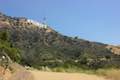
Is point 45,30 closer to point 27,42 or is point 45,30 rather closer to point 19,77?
point 27,42

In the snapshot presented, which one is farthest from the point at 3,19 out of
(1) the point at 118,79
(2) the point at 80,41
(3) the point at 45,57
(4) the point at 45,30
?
(1) the point at 118,79

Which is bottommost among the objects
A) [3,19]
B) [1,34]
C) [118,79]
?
[118,79]

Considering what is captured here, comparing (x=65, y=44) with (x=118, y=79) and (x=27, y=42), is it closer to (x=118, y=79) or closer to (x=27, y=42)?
(x=27, y=42)

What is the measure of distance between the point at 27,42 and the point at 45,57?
1349 cm

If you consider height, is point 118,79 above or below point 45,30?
below

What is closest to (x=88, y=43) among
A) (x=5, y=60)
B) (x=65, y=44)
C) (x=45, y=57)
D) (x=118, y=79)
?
(x=65, y=44)

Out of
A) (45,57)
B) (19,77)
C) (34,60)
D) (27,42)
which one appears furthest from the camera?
(27,42)

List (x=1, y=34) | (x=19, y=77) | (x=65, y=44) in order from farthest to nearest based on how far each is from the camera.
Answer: (x=65, y=44)
(x=1, y=34)
(x=19, y=77)

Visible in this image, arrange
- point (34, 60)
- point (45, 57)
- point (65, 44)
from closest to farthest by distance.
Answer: point (34, 60) < point (45, 57) < point (65, 44)

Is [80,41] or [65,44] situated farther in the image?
[80,41]

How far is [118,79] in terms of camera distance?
25.3m

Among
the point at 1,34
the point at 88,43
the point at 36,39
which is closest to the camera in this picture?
the point at 1,34

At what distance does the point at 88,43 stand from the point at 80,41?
1822 mm

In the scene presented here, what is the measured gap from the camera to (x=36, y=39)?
233 ft
